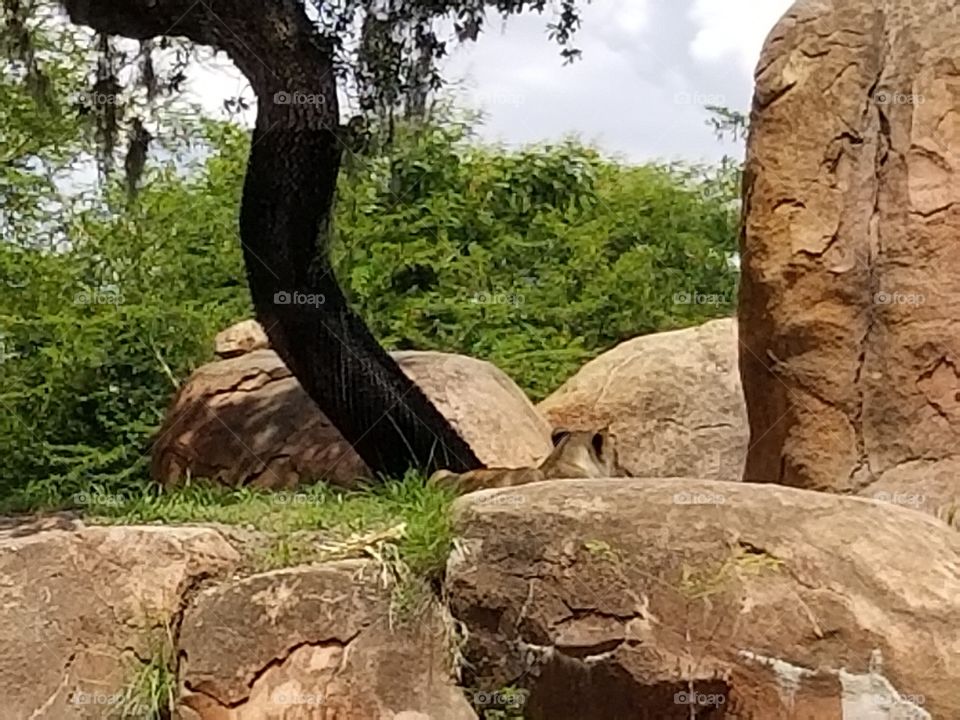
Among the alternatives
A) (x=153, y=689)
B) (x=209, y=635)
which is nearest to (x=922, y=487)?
(x=209, y=635)

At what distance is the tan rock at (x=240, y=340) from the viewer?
28.0 ft

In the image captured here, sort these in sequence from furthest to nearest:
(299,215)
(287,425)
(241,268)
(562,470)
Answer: (241,268)
(287,425)
(299,215)
(562,470)

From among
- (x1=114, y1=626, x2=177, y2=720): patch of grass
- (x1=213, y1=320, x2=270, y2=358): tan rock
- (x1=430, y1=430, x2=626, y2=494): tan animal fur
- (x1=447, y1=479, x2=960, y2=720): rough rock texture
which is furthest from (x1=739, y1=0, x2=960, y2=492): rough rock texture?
(x1=213, y1=320, x2=270, y2=358): tan rock

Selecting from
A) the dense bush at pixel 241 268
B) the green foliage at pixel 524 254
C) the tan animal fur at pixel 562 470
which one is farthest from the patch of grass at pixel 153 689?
the green foliage at pixel 524 254

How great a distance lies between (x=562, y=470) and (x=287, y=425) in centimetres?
194

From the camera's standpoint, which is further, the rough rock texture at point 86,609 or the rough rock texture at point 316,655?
the rough rock texture at point 86,609

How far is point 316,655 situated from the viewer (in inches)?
165

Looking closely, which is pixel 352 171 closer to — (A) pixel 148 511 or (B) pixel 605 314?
(A) pixel 148 511

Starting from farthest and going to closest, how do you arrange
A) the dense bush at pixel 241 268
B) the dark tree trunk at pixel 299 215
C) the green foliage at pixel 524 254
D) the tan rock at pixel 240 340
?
the green foliage at pixel 524 254
the dense bush at pixel 241 268
the tan rock at pixel 240 340
the dark tree trunk at pixel 299 215

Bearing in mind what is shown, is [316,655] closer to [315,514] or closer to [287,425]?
[315,514]

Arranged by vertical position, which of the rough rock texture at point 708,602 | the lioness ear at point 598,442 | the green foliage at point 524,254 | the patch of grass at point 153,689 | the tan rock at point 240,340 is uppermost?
the green foliage at point 524,254

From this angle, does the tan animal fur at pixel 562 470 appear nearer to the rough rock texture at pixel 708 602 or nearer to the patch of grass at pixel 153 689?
the rough rock texture at pixel 708 602

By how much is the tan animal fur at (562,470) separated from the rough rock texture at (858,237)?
3.12ft

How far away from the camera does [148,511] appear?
511cm
